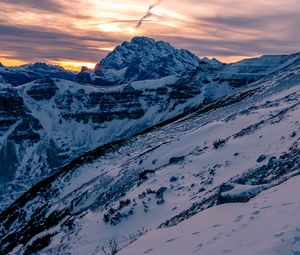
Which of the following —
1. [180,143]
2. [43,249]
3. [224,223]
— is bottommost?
[43,249]

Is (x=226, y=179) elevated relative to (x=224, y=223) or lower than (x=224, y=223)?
lower

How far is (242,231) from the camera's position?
10.8 m

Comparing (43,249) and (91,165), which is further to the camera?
(91,165)

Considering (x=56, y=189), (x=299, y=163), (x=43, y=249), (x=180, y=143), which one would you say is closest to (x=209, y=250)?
(x=299, y=163)

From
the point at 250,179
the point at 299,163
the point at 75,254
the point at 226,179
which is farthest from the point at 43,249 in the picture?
A: the point at 299,163

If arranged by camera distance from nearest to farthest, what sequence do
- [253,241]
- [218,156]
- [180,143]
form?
1. [253,241]
2. [218,156]
3. [180,143]

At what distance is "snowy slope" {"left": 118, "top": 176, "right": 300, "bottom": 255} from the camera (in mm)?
9414

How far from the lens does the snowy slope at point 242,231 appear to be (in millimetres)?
9414

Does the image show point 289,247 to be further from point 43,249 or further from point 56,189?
point 56,189

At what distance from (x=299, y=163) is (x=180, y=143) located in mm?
28780

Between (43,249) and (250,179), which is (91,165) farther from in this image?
(250,179)

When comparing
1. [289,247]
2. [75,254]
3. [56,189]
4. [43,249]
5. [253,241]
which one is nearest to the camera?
[289,247]

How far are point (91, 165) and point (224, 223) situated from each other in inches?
2189

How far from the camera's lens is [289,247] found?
8883 mm
